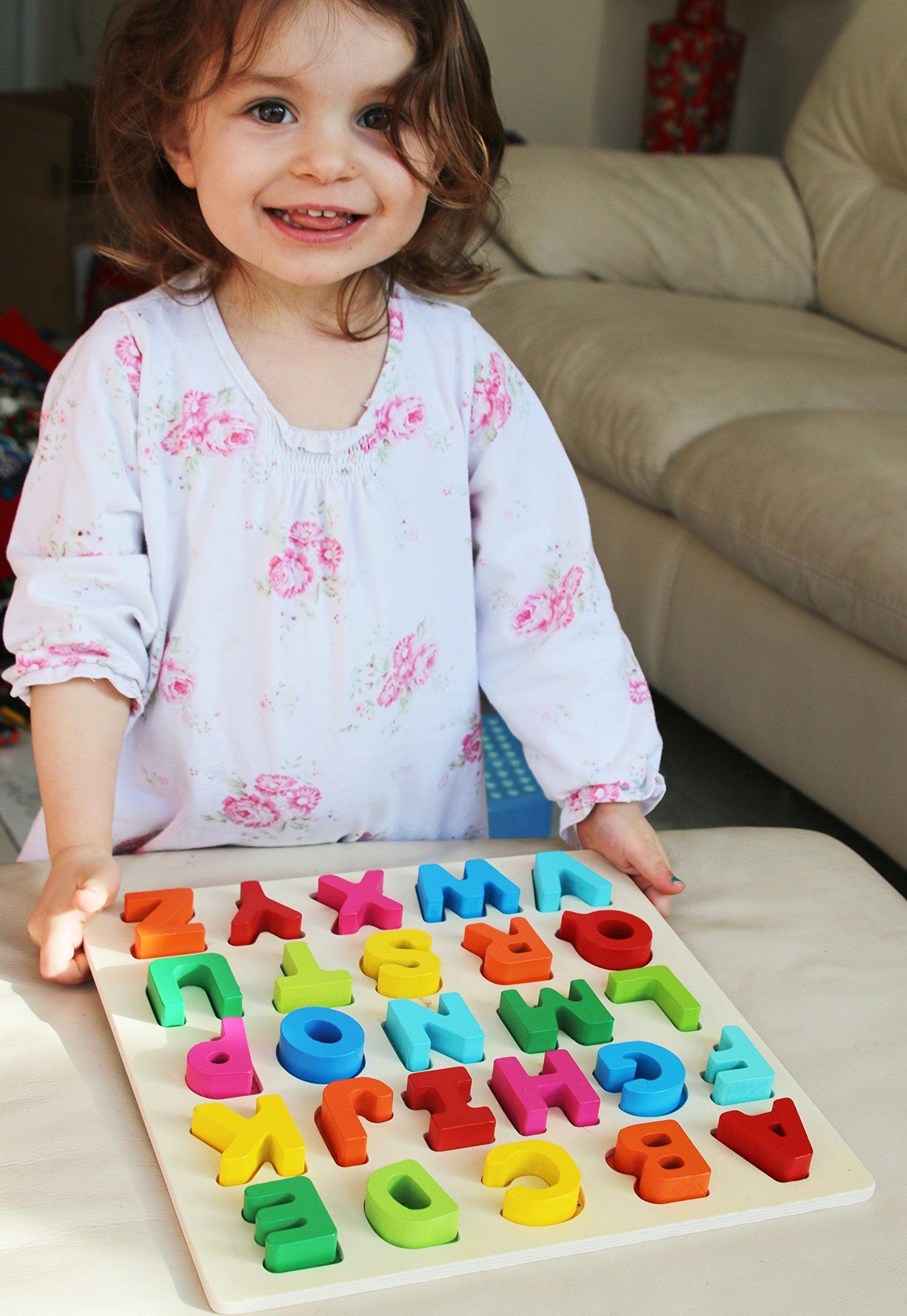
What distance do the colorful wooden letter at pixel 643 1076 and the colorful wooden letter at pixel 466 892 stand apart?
0.12 meters

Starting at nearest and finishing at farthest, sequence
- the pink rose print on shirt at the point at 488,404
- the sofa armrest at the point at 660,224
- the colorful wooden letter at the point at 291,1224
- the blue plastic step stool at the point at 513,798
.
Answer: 1. the colorful wooden letter at the point at 291,1224
2. the pink rose print on shirt at the point at 488,404
3. the blue plastic step stool at the point at 513,798
4. the sofa armrest at the point at 660,224

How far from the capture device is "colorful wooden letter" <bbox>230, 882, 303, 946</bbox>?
67cm

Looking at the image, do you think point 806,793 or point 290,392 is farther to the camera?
point 806,793

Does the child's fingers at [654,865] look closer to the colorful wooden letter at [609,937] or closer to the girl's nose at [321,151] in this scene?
the colorful wooden letter at [609,937]

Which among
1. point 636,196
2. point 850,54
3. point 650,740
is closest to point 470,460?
point 650,740

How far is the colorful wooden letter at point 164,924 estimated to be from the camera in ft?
2.14

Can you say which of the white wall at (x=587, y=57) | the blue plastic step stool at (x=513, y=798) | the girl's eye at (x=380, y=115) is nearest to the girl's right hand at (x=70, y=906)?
the girl's eye at (x=380, y=115)

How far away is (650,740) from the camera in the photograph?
0.92m

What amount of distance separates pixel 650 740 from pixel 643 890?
5.8 inches

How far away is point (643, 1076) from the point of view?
2.00ft

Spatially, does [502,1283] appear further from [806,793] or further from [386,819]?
[806,793]

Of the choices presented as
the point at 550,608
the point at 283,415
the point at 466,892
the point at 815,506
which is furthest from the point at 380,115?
the point at 815,506

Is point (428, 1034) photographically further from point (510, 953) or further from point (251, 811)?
point (251, 811)

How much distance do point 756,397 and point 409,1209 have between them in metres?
1.42
